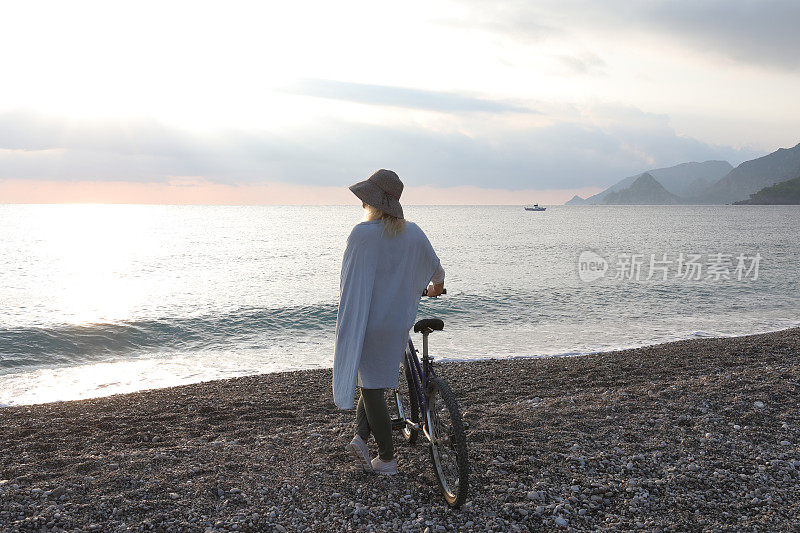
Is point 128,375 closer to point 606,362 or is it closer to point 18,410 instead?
point 18,410

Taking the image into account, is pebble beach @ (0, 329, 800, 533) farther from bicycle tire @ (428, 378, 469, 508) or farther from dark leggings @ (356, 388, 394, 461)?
dark leggings @ (356, 388, 394, 461)

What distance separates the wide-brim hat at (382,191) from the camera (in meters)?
4.01

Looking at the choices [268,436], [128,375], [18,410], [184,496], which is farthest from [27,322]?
[184,496]

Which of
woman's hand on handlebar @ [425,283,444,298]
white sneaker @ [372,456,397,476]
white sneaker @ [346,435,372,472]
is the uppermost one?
woman's hand on handlebar @ [425,283,444,298]

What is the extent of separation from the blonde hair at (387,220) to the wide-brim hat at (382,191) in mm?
42

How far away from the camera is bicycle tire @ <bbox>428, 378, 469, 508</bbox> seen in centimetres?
395

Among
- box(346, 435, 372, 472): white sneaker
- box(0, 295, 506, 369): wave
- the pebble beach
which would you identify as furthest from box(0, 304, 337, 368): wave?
box(346, 435, 372, 472): white sneaker

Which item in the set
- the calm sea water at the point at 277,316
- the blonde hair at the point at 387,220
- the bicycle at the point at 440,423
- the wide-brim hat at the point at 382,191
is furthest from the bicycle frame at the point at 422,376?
the calm sea water at the point at 277,316

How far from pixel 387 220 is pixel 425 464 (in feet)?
7.74

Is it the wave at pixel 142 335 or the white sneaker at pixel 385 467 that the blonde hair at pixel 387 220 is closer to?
the white sneaker at pixel 385 467

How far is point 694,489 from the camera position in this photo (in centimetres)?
446

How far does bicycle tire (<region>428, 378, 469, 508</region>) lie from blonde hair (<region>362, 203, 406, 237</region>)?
3.85 feet

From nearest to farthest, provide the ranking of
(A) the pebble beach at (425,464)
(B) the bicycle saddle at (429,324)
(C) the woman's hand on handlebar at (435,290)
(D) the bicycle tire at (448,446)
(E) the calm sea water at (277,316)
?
(D) the bicycle tire at (448,446) < (A) the pebble beach at (425,464) < (B) the bicycle saddle at (429,324) < (C) the woman's hand on handlebar at (435,290) < (E) the calm sea water at (277,316)

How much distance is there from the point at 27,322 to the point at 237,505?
16.7 metres
